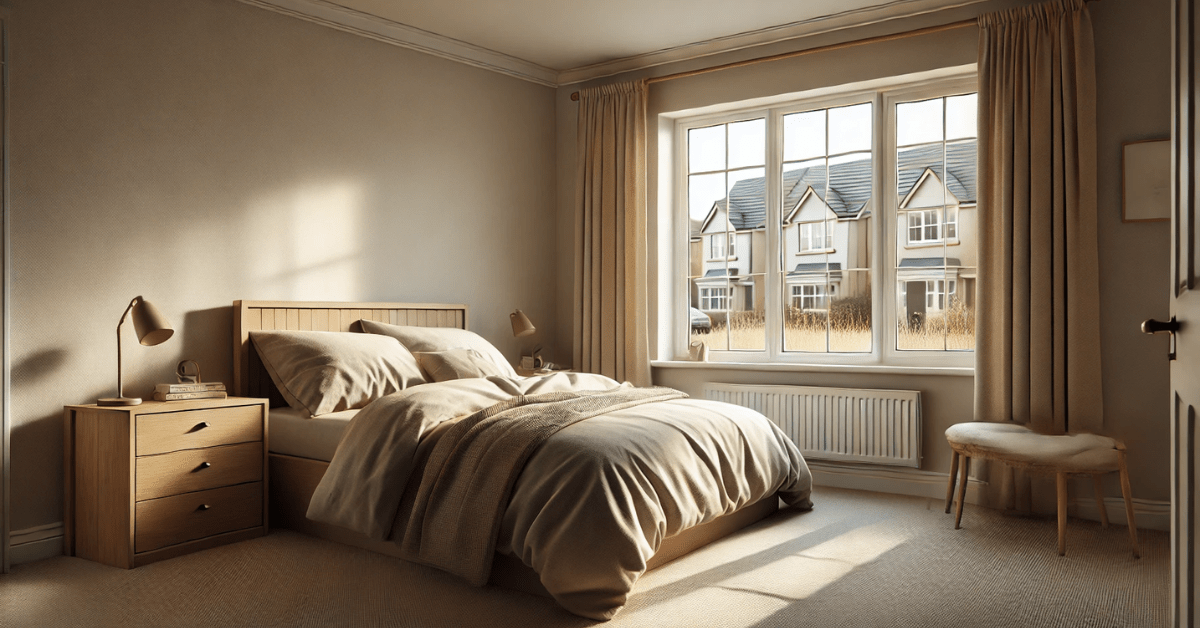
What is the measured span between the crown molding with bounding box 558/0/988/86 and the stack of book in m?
3.09

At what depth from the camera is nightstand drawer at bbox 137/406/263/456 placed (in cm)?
308

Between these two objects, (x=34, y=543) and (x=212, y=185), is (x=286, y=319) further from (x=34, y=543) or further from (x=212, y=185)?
(x=34, y=543)

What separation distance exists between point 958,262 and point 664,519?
8.20 feet

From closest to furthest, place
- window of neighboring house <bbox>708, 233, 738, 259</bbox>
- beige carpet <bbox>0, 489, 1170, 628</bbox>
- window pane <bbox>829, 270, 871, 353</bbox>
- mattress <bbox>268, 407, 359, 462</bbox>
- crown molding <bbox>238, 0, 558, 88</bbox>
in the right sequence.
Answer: beige carpet <bbox>0, 489, 1170, 628</bbox>, mattress <bbox>268, 407, 359, 462</bbox>, crown molding <bbox>238, 0, 558, 88</bbox>, window pane <bbox>829, 270, 871, 353</bbox>, window of neighboring house <bbox>708, 233, 738, 259</bbox>

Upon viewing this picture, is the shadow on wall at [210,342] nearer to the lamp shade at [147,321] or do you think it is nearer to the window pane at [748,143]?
the lamp shade at [147,321]

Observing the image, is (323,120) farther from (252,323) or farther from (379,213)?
(252,323)

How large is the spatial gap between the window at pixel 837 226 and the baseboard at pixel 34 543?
11.3 feet

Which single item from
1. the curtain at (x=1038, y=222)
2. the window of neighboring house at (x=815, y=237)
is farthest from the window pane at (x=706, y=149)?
the curtain at (x=1038, y=222)

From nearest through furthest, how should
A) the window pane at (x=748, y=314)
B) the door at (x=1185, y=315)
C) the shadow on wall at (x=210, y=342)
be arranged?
the door at (x=1185, y=315), the shadow on wall at (x=210, y=342), the window pane at (x=748, y=314)

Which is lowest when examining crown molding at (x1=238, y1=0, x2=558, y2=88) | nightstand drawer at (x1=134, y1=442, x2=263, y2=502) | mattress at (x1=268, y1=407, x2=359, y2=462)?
nightstand drawer at (x1=134, y1=442, x2=263, y2=502)

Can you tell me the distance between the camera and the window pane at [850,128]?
4.62 m

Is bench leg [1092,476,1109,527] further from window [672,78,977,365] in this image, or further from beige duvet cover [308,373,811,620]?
beige duvet cover [308,373,811,620]

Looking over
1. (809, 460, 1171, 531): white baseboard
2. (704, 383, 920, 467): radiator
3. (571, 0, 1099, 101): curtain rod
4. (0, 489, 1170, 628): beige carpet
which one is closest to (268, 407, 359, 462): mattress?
(0, 489, 1170, 628): beige carpet

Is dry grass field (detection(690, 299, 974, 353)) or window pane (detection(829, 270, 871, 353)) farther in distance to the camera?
window pane (detection(829, 270, 871, 353))
